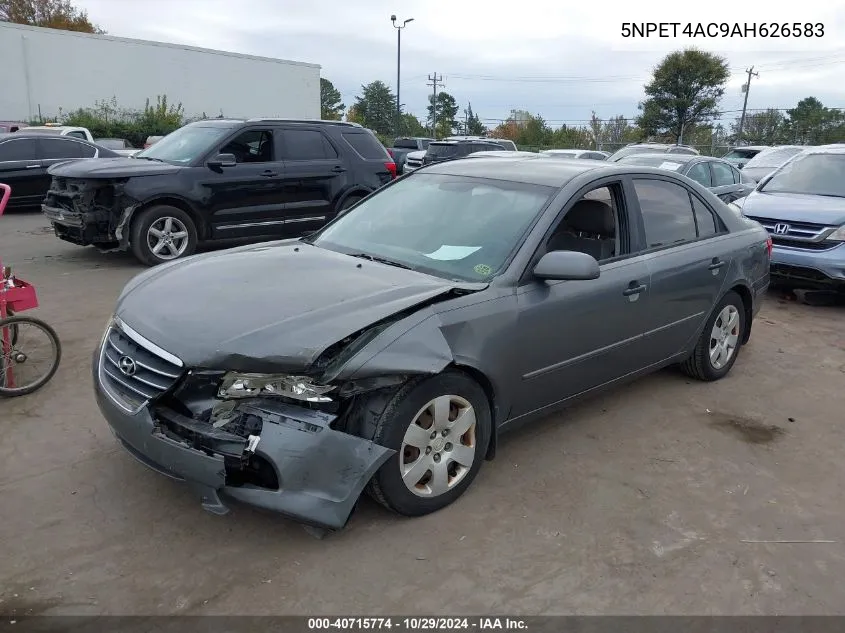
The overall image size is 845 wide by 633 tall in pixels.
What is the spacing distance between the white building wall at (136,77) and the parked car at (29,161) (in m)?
21.6

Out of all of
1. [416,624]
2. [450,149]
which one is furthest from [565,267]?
[450,149]

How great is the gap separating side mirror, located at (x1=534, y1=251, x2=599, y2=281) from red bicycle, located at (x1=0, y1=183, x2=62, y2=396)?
3324 mm

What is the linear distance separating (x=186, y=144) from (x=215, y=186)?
3.15ft

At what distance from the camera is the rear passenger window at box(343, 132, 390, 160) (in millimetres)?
9953

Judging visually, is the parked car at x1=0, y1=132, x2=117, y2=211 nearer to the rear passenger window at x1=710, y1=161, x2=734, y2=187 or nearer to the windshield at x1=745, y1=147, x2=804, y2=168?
the rear passenger window at x1=710, y1=161, x2=734, y2=187

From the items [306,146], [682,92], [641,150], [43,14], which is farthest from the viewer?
[43,14]

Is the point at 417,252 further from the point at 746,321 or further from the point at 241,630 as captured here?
the point at 746,321

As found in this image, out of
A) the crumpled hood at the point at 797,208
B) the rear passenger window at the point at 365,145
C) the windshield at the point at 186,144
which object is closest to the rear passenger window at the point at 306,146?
the rear passenger window at the point at 365,145

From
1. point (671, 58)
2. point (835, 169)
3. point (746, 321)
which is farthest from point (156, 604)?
point (671, 58)

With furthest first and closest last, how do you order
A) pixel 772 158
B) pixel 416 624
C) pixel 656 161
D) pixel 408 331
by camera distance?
1. pixel 772 158
2. pixel 656 161
3. pixel 408 331
4. pixel 416 624

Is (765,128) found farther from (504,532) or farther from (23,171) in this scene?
(504,532)

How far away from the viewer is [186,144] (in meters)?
9.17

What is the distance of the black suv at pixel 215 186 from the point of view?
8242 millimetres

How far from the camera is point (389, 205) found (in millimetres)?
4504
